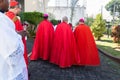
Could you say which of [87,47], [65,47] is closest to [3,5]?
[65,47]

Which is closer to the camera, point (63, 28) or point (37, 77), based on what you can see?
point (37, 77)

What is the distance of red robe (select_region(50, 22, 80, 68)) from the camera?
11.9 m

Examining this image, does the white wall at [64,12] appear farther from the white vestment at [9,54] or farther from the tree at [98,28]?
the white vestment at [9,54]

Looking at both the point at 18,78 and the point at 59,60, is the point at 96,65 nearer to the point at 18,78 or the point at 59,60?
the point at 59,60

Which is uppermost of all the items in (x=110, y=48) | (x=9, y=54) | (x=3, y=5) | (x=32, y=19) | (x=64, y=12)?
(x=64, y=12)

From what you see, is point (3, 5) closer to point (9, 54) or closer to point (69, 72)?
point (9, 54)

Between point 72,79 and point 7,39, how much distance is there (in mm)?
6991

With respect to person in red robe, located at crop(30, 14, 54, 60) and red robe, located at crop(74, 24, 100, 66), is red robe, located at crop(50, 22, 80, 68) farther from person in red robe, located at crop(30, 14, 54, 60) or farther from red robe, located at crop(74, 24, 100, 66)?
person in red robe, located at crop(30, 14, 54, 60)

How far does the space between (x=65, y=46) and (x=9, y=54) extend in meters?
9.20

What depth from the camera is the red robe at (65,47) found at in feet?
39.1

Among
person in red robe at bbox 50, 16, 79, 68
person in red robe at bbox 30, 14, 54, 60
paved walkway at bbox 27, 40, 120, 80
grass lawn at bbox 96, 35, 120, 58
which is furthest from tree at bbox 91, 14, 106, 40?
person in red robe at bbox 50, 16, 79, 68

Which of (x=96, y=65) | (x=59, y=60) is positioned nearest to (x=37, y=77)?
(x=59, y=60)

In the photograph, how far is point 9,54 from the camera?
2.79 meters

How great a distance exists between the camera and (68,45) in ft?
39.4
